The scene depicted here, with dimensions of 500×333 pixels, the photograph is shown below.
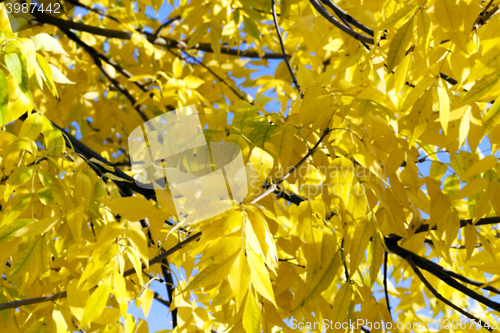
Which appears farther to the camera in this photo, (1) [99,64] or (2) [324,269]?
(1) [99,64]

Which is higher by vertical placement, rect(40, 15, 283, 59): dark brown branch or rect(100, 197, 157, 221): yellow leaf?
rect(40, 15, 283, 59): dark brown branch

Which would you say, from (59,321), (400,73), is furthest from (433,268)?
(59,321)

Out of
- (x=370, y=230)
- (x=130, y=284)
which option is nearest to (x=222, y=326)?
(x=130, y=284)

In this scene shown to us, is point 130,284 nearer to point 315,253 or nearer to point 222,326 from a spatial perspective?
point 222,326

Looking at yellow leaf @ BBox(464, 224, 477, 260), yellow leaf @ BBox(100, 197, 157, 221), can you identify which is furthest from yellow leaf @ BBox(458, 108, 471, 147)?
yellow leaf @ BBox(100, 197, 157, 221)

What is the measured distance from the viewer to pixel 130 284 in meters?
1.32

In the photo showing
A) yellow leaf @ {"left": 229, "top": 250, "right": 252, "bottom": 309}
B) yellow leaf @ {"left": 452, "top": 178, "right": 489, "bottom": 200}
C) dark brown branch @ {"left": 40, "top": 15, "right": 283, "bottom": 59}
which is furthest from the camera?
dark brown branch @ {"left": 40, "top": 15, "right": 283, "bottom": 59}

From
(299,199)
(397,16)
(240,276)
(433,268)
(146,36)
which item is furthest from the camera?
(146,36)

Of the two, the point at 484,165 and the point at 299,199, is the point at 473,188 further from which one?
the point at 299,199

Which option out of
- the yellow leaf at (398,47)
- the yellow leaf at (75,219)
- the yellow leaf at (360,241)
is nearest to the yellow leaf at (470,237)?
the yellow leaf at (360,241)

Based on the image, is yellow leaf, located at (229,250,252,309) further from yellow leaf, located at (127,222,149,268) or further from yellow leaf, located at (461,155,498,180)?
yellow leaf, located at (461,155,498,180)

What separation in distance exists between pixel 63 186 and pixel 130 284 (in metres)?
0.45

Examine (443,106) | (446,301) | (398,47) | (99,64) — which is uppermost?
(99,64)

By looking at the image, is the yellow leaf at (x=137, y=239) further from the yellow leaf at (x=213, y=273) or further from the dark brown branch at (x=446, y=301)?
the dark brown branch at (x=446, y=301)
